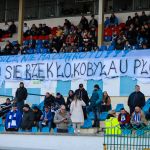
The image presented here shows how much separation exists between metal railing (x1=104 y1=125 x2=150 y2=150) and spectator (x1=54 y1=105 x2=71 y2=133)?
5.17 meters

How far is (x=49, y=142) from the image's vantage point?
19.5m

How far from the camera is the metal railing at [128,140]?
14.5 m

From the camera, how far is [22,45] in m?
29.2

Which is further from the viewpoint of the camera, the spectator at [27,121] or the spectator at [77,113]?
the spectator at [27,121]

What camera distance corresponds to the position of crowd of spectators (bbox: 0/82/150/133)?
2058 centimetres

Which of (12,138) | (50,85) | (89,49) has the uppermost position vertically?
(89,49)

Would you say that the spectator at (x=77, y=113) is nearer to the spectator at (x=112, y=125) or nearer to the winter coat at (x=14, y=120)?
the spectator at (x=112, y=125)

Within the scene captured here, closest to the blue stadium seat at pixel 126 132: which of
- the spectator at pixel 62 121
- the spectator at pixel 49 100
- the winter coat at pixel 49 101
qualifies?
the spectator at pixel 62 121

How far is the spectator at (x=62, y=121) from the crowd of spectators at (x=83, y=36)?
15.6ft

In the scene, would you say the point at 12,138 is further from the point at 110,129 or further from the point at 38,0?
the point at 38,0

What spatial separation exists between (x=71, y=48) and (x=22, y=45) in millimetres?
3920

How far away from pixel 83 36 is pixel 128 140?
1173 cm

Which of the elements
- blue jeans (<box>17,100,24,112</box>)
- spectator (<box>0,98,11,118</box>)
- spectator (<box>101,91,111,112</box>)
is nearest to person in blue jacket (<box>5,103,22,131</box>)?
blue jeans (<box>17,100,24,112</box>)

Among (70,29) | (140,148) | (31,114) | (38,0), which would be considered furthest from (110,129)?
(38,0)
